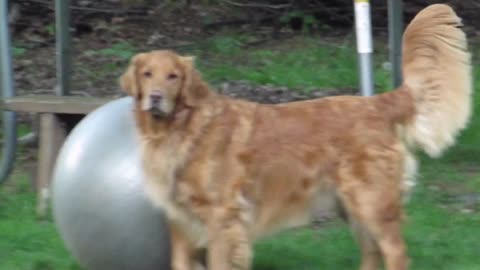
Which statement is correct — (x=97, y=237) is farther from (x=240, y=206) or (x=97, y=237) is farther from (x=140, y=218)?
(x=240, y=206)

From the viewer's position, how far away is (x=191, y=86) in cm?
668

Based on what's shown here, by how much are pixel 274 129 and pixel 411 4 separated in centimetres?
781

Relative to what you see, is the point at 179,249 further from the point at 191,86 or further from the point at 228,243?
the point at 191,86

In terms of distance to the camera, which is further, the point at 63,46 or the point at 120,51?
the point at 120,51

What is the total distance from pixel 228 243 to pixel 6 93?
12.9ft

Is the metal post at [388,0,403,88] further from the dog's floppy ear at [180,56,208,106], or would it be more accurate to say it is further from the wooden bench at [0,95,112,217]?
the dog's floppy ear at [180,56,208,106]

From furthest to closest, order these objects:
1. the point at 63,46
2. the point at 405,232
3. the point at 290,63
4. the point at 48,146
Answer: the point at 290,63 < the point at 63,46 < the point at 48,146 < the point at 405,232

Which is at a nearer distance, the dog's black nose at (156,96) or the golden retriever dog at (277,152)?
the dog's black nose at (156,96)

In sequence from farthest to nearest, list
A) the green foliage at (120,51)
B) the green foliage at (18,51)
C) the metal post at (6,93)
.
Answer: the green foliage at (18,51) < the green foliage at (120,51) < the metal post at (6,93)

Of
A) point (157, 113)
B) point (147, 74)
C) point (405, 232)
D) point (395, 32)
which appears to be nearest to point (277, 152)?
point (157, 113)

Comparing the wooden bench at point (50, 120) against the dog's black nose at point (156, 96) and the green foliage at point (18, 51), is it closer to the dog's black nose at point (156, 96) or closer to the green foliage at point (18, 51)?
the dog's black nose at point (156, 96)

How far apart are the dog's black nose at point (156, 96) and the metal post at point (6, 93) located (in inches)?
136

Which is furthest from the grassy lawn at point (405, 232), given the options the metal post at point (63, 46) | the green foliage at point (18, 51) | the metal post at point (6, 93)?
the green foliage at point (18, 51)

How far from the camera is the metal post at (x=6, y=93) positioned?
381 inches
